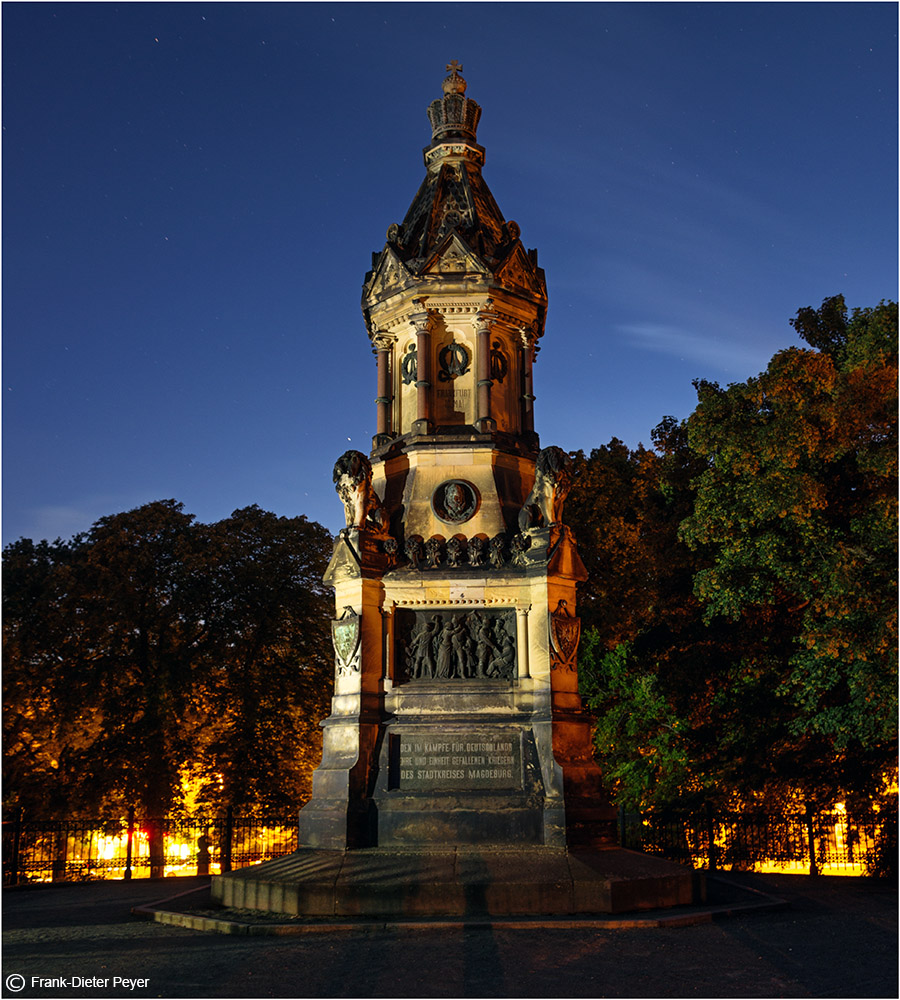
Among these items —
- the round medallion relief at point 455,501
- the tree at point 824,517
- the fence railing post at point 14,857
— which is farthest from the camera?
the fence railing post at point 14,857

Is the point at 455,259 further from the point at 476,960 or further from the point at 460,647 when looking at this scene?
the point at 476,960

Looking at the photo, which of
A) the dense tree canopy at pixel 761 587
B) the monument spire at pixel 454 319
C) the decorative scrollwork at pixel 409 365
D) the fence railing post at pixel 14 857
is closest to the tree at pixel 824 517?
the dense tree canopy at pixel 761 587

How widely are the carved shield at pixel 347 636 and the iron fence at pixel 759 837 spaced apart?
32.6 ft

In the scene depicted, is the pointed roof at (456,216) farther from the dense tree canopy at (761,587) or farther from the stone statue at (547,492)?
the dense tree canopy at (761,587)

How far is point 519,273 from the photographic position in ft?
51.3

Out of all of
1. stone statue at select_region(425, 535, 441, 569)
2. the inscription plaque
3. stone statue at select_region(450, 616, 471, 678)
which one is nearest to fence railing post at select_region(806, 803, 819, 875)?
the inscription plaque

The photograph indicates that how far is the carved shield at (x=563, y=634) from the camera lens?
13414 mm

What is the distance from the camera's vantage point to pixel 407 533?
1436cm

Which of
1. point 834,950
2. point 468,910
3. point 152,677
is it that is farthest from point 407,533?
point 152,677

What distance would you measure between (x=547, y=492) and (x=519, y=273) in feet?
12.7

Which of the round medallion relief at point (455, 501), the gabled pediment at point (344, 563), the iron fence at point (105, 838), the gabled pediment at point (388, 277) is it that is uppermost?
the gabled pediment at point (388, 277)

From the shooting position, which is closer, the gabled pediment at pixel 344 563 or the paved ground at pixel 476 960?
the paved ground at pixel 476 960

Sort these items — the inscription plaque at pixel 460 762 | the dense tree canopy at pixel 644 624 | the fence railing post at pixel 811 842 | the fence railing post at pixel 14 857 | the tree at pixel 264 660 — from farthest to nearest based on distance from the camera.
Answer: the tree at pixel 264 660 → the fence railing post at pixel 14 857 → the fence railing post at pixel 811 842 → the dense tree canopy at pixel 644 624 → the inscription plaque at pixel 460 762

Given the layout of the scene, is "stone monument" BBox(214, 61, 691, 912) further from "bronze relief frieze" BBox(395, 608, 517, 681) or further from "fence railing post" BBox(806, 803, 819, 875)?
"fence railing post" BBox(806, 803, 819, 875)
